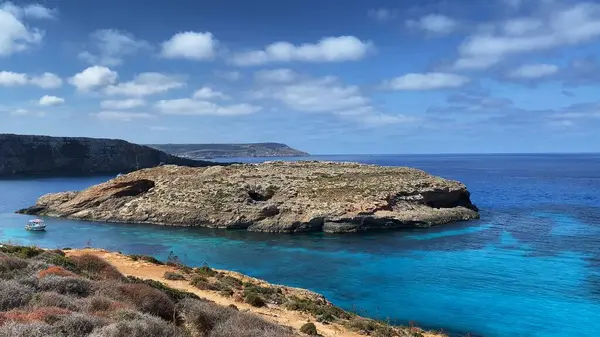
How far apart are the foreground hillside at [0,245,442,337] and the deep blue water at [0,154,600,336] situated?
4.53 metres

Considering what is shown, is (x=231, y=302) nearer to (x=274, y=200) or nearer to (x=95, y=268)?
(x=95, y=268)

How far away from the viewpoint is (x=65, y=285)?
12367 mm

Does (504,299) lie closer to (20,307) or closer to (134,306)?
(134,306)

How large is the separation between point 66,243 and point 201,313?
33787 millimetres

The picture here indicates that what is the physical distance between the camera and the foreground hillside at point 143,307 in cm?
871

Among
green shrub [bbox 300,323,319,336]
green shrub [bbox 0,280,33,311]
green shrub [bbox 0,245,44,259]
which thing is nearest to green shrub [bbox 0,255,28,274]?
green shrub [bbox 0,280,33,311]

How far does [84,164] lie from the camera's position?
147750 mm

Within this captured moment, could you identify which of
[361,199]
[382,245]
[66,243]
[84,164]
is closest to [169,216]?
[66,243]

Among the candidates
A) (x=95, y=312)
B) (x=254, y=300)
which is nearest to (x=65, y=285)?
(x=95, y=312)

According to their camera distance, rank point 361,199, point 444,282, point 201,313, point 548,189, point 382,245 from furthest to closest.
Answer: point 548,189 → point 361,199 → point 382,245 → point 444,282 → point 201,313

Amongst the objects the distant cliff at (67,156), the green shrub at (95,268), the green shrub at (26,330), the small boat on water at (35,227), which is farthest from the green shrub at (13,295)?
the distant cliff at (67,156)

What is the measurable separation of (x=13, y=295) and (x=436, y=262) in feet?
97.1

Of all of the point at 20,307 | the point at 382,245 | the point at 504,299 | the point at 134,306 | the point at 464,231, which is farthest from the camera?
the point at 464,231

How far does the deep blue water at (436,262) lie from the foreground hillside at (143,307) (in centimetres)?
453
